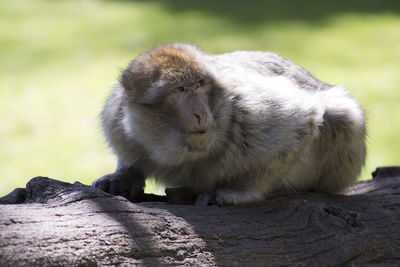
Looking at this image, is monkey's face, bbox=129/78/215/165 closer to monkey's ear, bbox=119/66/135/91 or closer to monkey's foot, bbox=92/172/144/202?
monkey's ear, bbox=119/66/135/91

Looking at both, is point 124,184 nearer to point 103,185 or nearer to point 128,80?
point 103,185

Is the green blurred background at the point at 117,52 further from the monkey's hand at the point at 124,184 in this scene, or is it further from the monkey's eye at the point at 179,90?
the monkey's eye at the point at 179,90

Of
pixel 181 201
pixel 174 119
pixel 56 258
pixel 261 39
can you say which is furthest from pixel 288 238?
pixel 261 39

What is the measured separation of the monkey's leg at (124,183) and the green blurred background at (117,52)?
7.43 feet

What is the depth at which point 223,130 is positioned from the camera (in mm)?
3652

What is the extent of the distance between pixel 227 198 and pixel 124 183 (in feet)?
2.65

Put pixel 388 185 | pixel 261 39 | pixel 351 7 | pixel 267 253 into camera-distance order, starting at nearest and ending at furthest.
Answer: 1. pixel 267 253
2. pixel 388 185
3. pixel 261 39
4. pixel 351 7

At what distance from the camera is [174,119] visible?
3514mm

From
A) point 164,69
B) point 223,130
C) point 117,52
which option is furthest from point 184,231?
point 117,52

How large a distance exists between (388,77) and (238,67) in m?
5.61

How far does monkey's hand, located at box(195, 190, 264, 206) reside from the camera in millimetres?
3559

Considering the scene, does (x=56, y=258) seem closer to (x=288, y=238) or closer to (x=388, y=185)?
(x=288, y=238)

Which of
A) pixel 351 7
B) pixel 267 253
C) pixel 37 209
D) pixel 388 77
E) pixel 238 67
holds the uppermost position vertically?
pixel 351 7

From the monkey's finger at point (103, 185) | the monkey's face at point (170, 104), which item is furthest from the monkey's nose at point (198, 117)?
the monkey's finger at point (103, 185)
